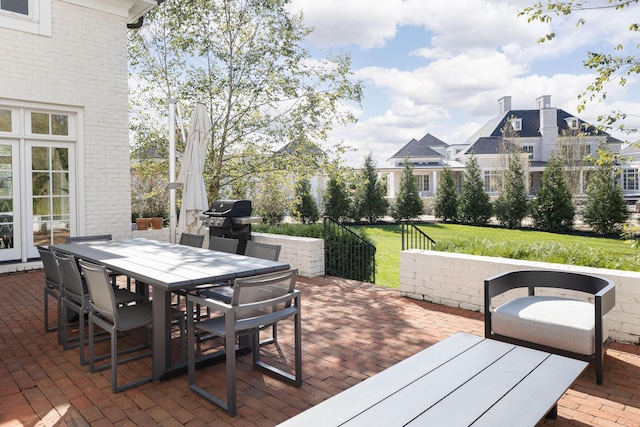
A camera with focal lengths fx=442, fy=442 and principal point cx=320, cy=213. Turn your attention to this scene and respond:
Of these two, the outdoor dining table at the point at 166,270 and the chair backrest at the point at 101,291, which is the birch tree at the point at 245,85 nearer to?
the outdoor dining table at the point at 166,270

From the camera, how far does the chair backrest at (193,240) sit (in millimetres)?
5262

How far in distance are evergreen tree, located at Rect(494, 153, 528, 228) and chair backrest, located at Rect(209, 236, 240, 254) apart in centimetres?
1715

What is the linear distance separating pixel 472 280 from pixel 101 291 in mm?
3748

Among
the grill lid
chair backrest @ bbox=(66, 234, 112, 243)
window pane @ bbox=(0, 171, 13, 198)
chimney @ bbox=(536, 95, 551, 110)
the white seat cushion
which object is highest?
chimney @ bbox=(536, 95, 551, 110)

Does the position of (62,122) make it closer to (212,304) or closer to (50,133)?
(50,133)

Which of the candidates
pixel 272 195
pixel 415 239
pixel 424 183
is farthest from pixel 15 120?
pixel 424 183

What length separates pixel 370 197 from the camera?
70.3 ft

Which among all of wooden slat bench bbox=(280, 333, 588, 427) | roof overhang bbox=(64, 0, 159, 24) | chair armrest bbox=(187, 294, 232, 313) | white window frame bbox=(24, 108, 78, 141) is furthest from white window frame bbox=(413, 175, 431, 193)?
wooden slat bench bbox=(280, 333, 588, 427)

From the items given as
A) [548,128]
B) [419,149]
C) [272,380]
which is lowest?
[272,380]

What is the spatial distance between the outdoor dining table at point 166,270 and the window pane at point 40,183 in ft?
12.5

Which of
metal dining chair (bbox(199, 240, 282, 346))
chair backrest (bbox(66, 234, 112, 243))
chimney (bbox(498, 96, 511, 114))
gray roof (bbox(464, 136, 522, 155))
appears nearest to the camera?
metal dining chair (bbox(199, 240, 282, 346))

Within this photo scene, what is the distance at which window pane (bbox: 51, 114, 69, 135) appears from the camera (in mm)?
7633

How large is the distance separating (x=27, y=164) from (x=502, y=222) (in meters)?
18.2

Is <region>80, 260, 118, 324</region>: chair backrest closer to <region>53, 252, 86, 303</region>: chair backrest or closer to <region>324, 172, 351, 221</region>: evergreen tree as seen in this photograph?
<region>53, 252, 86, 303</region>: chair backrest
